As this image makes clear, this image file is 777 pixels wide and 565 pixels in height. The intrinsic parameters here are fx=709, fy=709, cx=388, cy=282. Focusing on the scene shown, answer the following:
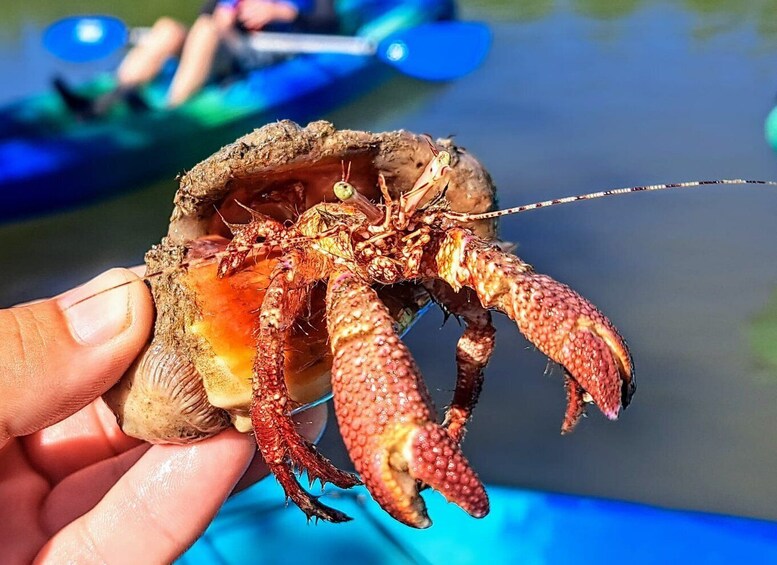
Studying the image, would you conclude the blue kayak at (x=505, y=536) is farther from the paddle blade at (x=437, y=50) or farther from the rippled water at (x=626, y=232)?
the paddle blade at (x=437, y=50)

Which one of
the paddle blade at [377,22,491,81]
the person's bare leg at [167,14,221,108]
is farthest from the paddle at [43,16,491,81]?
the person's bare leg at [167,14,221,108]

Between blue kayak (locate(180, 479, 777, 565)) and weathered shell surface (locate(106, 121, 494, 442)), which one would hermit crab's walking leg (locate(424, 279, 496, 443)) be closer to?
weathered shell surface (locate(106, 121, 494, 442))

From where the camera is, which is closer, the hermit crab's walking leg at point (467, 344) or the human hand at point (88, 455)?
the human hand at point (88, 455)

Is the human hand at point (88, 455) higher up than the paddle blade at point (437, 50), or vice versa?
the human hand at point (88, 455)

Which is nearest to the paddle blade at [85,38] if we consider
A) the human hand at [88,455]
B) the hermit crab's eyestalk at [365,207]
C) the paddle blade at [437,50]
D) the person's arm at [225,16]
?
the person's arm at [225,16]

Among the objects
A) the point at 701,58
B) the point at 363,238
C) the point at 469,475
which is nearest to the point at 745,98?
the point at 701,58

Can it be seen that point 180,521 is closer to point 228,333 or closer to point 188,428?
point 188,428
